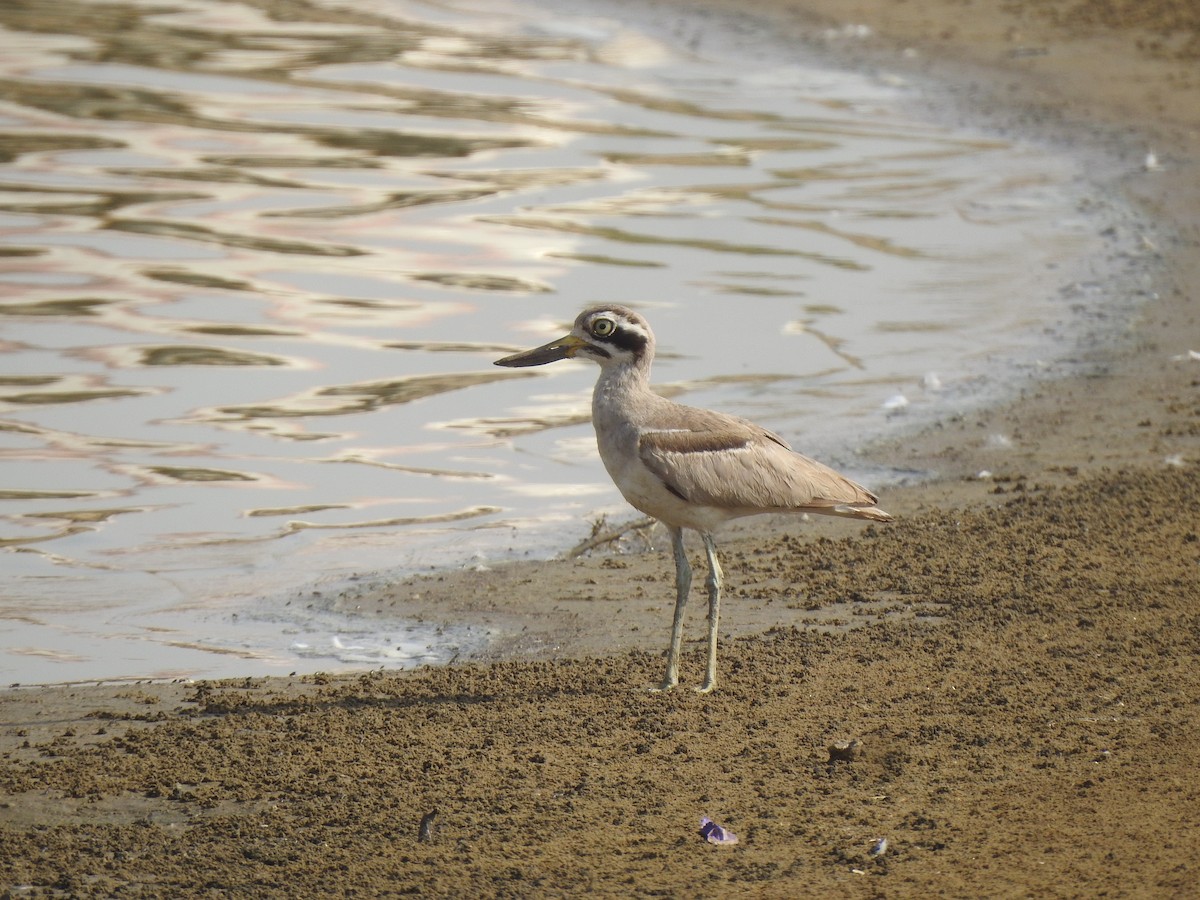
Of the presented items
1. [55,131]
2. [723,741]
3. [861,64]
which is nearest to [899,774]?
[723,741]

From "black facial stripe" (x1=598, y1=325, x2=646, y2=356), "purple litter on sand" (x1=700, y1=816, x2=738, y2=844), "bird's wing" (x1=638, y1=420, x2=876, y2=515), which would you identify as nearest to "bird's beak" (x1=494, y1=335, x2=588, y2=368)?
"black facial stripe" (x1=598, y1=325, x2=646, y2=356)

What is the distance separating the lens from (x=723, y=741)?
5.92 m

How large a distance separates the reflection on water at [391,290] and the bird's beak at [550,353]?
1203 millimetres

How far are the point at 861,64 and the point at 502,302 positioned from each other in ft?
30.7

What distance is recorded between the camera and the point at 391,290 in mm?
12273

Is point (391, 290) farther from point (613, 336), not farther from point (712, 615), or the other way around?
point (712, 615)

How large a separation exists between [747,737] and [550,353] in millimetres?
1787

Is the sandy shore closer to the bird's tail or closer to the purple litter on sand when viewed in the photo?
the purple litter on sand

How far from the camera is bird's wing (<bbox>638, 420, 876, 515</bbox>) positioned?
646cm

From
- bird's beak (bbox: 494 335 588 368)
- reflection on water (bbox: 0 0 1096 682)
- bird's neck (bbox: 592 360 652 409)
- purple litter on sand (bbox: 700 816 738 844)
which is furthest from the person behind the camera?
reflection on water (bbox: 0 0 1096 682)

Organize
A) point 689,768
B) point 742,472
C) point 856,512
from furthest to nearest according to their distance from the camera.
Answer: point 856,512, point 742,472, point 689,768

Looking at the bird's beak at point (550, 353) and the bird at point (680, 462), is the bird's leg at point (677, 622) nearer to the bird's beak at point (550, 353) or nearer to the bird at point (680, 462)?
the bird at point (680, 462)

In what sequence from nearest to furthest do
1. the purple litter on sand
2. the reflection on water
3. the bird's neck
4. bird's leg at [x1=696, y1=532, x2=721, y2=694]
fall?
the purple litter on sand
bird's leg at [x1=696, y1=532, x2=721, y2=694]
the bird's neck
the reflection on water

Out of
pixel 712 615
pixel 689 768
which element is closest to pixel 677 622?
pixel 712 615
